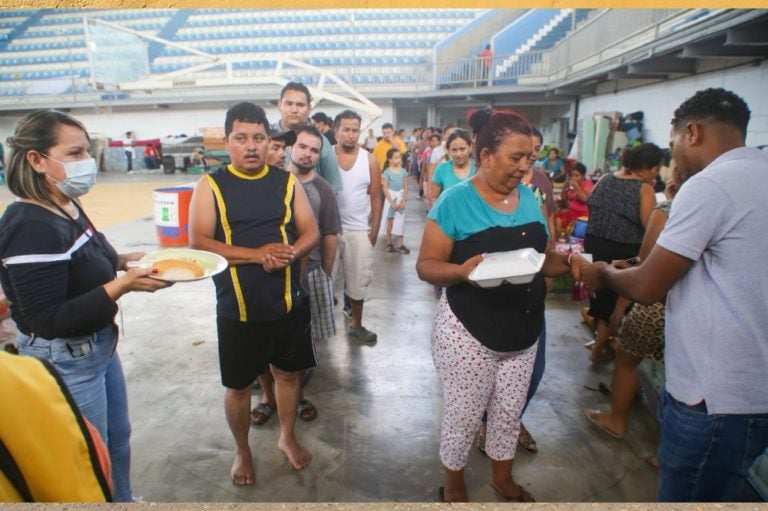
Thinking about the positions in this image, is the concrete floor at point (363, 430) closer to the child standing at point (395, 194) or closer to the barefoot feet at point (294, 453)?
the barefoot feet at point (294, 453)

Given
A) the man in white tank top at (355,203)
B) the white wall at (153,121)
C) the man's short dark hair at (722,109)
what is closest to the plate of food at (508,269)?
the man's short dark hair at (722,109)

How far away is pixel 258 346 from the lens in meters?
2.21

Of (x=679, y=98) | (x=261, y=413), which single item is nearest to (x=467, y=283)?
(x=261, y=413)

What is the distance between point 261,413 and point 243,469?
0.51 meters

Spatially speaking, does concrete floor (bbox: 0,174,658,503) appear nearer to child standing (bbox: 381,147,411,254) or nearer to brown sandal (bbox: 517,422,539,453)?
brown sandal (bbox: 517,422,539,453)

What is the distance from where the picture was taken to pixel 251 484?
92.4 inches

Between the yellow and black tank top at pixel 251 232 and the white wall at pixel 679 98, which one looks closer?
the yellow and black tank top at pixel 251 232

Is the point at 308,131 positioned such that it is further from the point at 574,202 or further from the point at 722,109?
the point at 574,202

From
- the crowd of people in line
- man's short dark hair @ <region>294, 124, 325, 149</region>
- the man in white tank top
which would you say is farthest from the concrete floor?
man's short dark hair @ <region>294, 124, 325, 149</region>

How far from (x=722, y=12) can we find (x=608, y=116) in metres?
5.88

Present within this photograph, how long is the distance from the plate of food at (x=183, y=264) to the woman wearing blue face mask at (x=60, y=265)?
0.20ft

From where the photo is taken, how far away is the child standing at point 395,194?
6672mm

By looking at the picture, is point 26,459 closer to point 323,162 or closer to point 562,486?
point 562,486

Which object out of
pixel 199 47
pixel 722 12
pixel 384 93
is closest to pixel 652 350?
pixel 722 12
